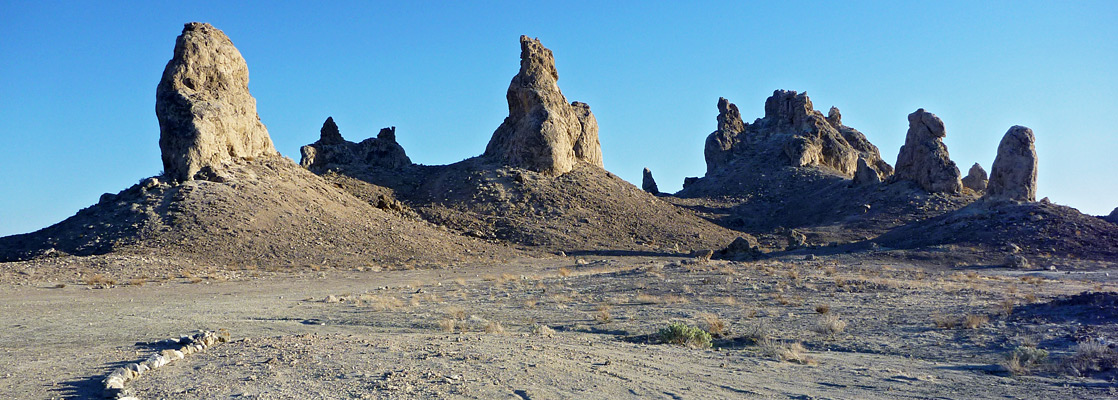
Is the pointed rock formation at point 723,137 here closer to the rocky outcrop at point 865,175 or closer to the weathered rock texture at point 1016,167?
the rocky outcrop at point 865,175

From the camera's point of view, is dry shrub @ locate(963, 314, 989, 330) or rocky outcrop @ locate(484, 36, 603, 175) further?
rocky outcrop @ locate(484, 36, 603, 175)

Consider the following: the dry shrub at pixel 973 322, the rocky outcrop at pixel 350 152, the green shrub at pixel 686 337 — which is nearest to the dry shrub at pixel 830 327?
the dry shrub at pixel 973 322

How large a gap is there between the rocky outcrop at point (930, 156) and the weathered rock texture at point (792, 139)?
17.7 meters

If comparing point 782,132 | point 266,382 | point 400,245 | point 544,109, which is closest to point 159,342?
point 266,382

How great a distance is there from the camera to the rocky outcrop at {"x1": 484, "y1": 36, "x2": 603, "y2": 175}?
6097 cm

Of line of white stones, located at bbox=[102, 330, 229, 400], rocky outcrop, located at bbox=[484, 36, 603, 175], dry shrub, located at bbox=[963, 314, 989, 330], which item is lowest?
line of white stones, located at bbox=[102, 330, 229, 400]

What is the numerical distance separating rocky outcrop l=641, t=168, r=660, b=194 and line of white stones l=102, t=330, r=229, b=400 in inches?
3248

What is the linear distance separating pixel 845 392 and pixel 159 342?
10350mm

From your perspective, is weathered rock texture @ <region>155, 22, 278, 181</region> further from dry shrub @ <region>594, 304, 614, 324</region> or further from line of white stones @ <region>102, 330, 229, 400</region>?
line of white stones @ <region>102, 330, 229, 400</region>

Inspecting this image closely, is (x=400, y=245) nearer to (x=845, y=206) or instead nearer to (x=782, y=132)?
(x=845, y=206)

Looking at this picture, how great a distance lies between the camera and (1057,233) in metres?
41.7

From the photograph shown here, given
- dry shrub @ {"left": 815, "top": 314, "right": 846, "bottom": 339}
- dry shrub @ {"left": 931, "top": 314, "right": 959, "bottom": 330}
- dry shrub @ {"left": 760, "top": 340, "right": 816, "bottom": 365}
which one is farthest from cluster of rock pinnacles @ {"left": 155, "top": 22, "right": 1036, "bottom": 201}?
dry shrub @ {"left": 760, "top": 340, "right": 816, "bottom": 365}

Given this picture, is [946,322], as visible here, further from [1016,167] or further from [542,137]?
[542,137]

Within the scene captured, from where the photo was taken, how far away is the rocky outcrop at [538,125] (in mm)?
60969
